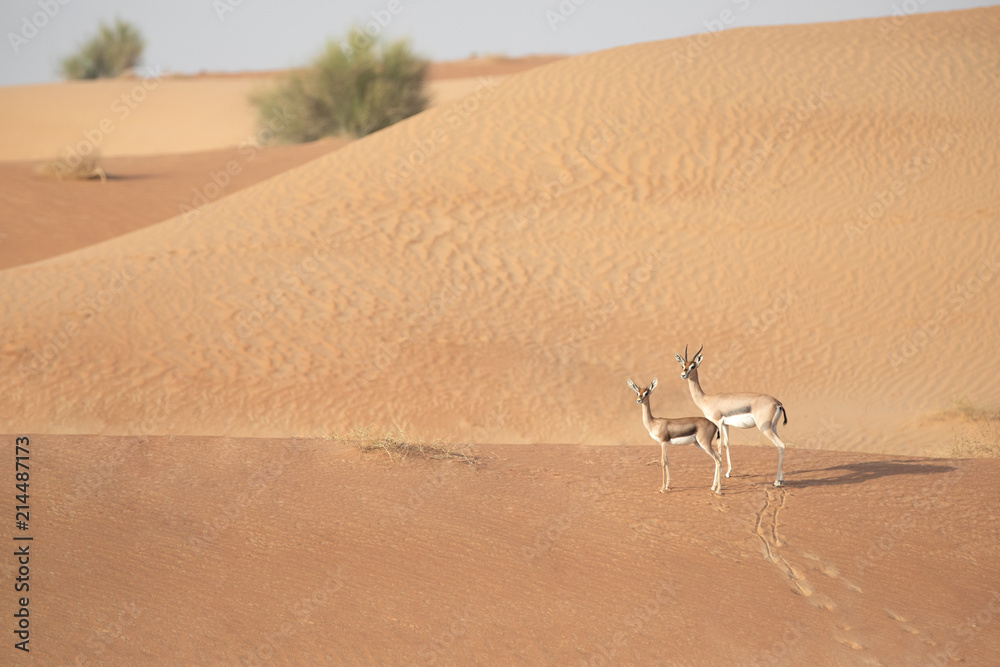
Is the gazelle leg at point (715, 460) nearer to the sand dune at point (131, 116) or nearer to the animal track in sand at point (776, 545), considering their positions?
the animal track in sand at point (776, 545)

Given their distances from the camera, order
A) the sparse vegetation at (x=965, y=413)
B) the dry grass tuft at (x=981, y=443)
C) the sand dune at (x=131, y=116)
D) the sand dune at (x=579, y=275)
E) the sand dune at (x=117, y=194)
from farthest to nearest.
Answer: the sand dune at (x=131, y=116)
the sand dune at (x=117, y=194)
the sand dune at (x=579, y=275)
the sparse vegetation at (x=965, y=413)
the dry grass tuft at (x=981, y=443)

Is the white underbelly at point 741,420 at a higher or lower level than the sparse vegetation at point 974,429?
Result: higher

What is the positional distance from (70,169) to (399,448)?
2063 centimetres

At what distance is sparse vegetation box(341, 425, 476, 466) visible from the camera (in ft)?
27.6

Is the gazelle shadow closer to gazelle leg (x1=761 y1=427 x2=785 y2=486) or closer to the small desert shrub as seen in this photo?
gazelle leg (x1=761 y1=427 x2=785 y2=486)

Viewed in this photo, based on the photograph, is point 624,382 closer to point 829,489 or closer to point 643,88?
point 829,489

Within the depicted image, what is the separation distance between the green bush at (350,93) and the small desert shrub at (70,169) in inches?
411

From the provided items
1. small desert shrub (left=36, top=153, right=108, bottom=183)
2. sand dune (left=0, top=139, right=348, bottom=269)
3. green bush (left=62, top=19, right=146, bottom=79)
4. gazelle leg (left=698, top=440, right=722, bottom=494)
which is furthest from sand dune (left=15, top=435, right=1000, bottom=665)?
green bush (left=62, top=19, right=146, bottom=79)

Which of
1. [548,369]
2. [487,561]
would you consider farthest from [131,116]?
[487,561]

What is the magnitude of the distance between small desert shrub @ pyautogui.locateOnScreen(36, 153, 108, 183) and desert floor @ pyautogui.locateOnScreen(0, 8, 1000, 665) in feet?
2.11

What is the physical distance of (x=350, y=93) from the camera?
3416 centimetres

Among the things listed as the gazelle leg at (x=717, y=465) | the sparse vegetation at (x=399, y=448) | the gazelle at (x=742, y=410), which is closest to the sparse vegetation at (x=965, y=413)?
the gazelle at (x=742, y=410)

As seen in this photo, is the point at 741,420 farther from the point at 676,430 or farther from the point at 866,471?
the point at 866,471

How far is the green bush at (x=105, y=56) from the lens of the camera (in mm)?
60844
